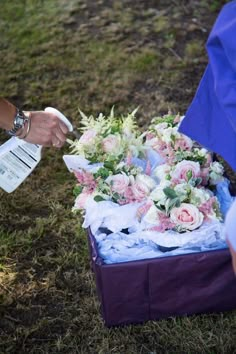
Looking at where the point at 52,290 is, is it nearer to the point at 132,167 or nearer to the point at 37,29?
the point at 132,167

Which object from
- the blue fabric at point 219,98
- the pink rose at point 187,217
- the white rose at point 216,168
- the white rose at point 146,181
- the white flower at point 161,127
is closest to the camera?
the blue fabric at point 219,98

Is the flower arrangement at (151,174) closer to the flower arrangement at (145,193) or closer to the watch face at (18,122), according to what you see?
the flower arrangement at (145,193)

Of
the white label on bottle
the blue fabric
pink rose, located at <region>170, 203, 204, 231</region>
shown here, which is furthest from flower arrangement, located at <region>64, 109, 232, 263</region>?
the blue fabric

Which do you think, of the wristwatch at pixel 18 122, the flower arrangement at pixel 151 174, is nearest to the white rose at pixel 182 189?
the flower arrangement at pixel 151 174

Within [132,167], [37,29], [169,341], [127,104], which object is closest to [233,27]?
[132,167]

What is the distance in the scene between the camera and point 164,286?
68.1 inches

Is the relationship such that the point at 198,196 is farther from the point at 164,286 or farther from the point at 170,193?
the point at 164,286

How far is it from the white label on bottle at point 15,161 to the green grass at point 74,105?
40cm

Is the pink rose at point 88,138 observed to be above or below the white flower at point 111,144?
above

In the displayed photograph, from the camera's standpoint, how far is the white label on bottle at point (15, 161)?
5.99ft

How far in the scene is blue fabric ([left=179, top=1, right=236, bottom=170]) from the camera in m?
1.28

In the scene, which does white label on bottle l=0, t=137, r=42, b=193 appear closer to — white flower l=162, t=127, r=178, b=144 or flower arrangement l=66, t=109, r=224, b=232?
flower arrangement l=66, t=109, r=224, b=232

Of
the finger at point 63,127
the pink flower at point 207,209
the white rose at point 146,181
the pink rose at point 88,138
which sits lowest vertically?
the pink flower at point 207,209

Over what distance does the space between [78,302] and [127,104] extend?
4.03 feet
